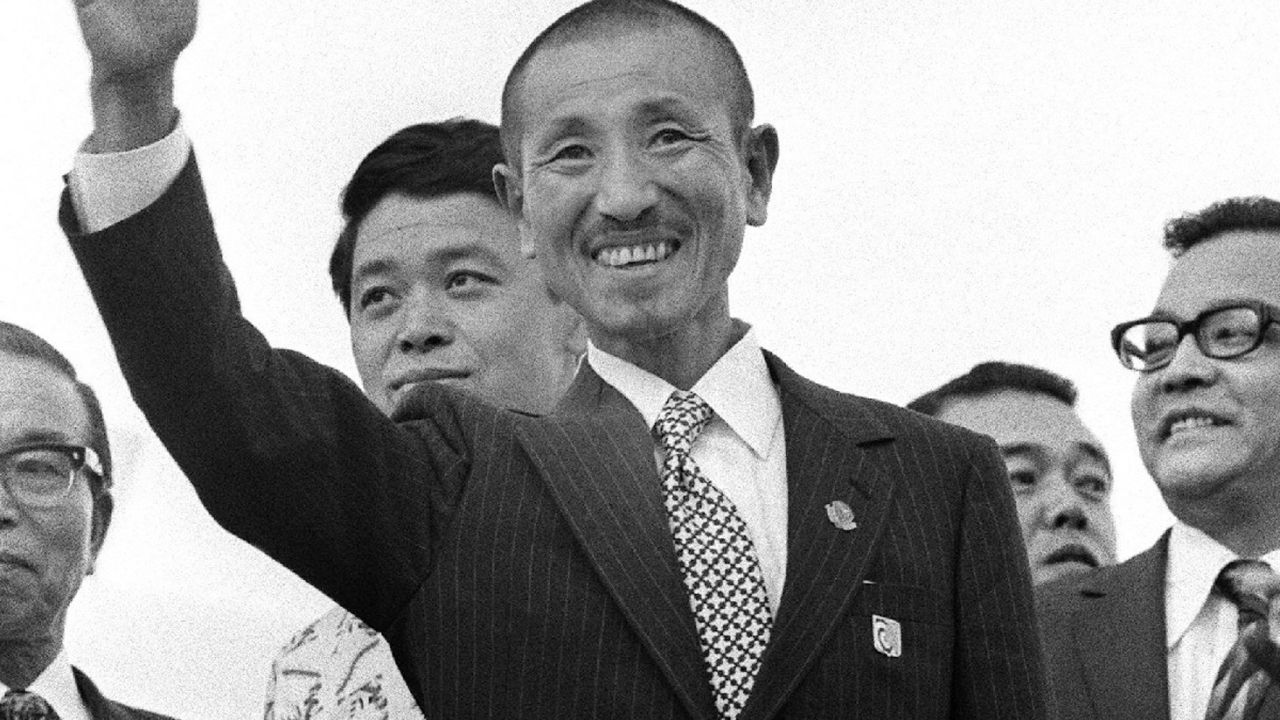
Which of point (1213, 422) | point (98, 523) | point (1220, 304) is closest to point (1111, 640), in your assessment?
point (1213, 422)

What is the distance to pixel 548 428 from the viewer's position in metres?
3.34

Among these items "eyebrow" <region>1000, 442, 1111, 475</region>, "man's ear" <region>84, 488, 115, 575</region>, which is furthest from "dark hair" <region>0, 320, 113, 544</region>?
"eyebrow" <region>1000, 442, 1111, 475</region>

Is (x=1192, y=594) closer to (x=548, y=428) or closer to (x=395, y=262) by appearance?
(x=395, y=262)

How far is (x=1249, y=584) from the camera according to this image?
16.4 ft

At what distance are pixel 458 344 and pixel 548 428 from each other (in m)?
1.64

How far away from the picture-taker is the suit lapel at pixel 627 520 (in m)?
3.12

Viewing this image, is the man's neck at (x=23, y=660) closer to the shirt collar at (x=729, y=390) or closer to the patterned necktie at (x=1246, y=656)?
the shirt collar at (x=729, y=390)

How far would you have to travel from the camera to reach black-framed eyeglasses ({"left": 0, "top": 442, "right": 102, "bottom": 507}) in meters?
4.94

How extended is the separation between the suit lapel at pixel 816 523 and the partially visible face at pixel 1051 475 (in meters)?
3.02

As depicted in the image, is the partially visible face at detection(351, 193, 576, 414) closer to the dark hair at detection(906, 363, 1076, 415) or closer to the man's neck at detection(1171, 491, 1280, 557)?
the man's neck at detection(1171, 491, 1280, 557)

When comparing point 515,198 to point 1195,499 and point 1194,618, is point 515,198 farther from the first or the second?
point 1195,499

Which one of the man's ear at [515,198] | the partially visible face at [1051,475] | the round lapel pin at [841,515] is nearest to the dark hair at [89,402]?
the man's ear at [515,198]

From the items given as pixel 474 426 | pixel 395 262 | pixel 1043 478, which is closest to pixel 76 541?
pixel 395 262

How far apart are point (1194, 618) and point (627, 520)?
7.15 feet
